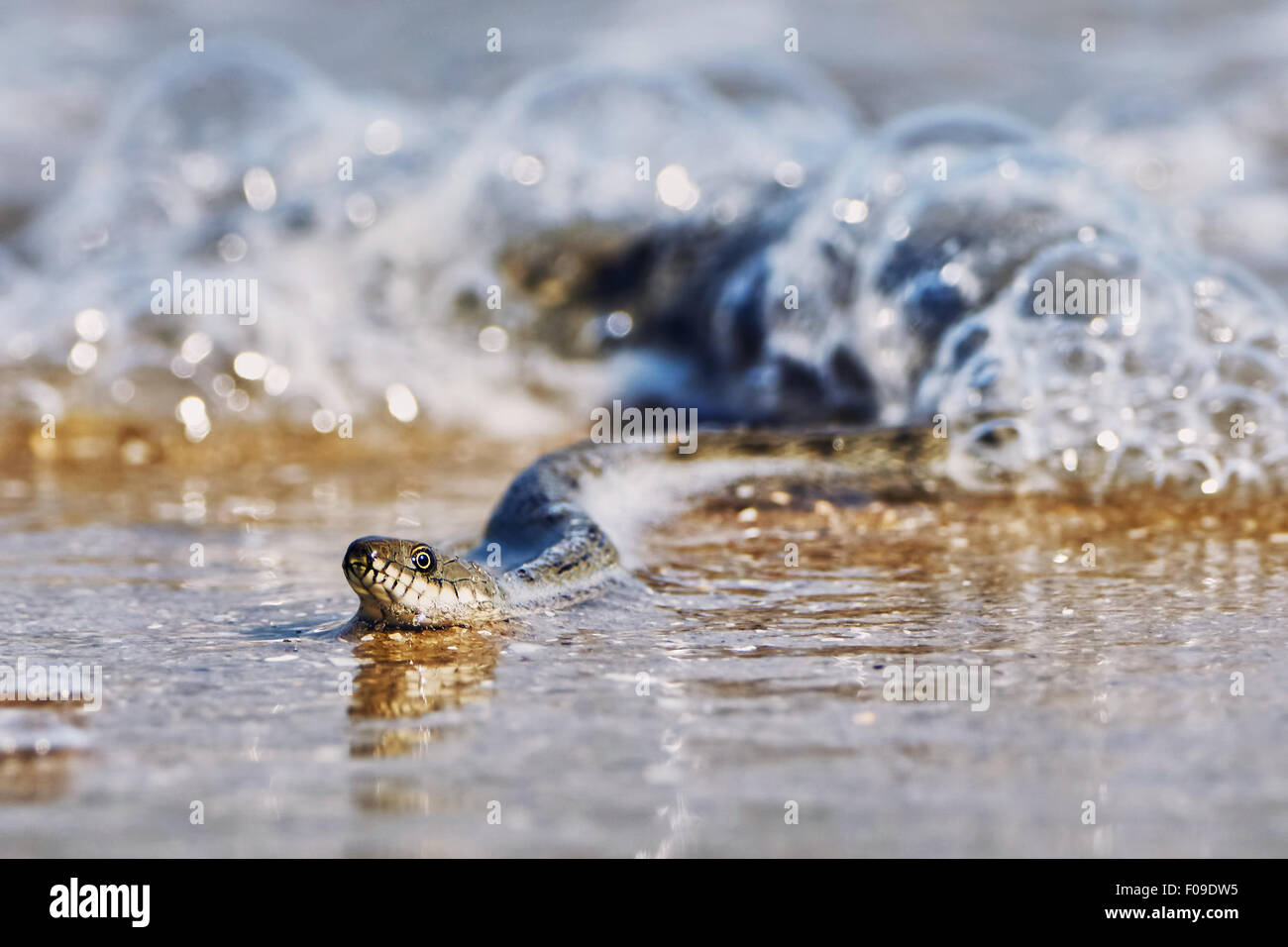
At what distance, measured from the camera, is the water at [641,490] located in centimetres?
193

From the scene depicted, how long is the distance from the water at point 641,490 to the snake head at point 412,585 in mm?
88

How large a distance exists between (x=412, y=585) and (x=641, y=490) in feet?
5.46

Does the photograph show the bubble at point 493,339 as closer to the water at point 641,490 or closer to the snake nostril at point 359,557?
the water at point 641,490

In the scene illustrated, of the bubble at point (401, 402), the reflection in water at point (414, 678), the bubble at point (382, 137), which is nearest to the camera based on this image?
the reflection in water at point (414, 678)

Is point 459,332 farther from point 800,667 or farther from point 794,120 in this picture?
point 800,667

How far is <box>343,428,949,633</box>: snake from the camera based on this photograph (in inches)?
111

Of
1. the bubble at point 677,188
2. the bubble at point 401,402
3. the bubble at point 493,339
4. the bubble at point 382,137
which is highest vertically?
the bubble at point 382,137

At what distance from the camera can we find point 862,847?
171cm

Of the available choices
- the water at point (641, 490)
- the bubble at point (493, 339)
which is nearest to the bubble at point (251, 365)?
the water at point (641, 490)

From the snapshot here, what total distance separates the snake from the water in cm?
11

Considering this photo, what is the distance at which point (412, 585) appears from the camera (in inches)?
110
